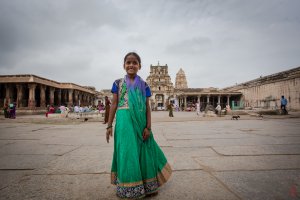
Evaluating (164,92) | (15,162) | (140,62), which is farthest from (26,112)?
(164,92)

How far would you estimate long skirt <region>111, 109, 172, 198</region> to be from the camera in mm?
1640

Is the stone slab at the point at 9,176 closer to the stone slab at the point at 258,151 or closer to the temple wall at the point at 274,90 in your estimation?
the stone slab at the point at 258,151

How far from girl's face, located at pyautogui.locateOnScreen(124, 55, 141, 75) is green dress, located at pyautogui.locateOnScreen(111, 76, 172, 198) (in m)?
0.10

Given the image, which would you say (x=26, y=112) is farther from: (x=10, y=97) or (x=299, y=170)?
(x=299, y=170)

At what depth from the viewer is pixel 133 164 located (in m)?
1.67

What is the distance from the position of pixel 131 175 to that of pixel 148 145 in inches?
12.9

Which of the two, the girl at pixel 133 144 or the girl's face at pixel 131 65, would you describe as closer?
the girl at pixel 133 144

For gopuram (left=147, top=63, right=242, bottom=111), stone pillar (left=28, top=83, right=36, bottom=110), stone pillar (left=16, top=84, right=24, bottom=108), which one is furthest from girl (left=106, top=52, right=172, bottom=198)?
gopuram (left=147, top=63, right=242, bottom=111)

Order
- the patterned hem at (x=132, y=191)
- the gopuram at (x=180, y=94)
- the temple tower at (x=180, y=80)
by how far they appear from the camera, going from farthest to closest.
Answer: the temple tower at (x=180, y=80) < the gopuram at (x=180, y=94) < the patterned hem at (x=132, y=191)

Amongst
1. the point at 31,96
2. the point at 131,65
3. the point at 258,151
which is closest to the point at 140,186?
the point at 131,65

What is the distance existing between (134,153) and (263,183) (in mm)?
1368

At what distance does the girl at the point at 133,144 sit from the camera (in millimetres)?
1654

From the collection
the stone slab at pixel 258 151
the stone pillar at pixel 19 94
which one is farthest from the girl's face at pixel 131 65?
the stone pillar at pixel 19 94

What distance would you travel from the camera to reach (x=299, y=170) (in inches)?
88.5
